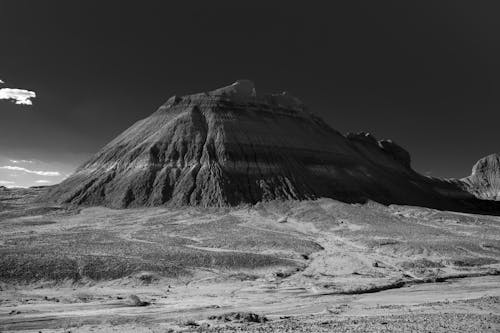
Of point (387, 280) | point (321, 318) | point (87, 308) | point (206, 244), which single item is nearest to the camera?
point (321, 318)

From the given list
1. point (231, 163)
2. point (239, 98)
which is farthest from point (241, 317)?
point (239, 98)

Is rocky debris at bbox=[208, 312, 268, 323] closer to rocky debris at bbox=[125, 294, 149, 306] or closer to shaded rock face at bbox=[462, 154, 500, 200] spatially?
rocky debris at bbox=[125, 294, 149, 306]

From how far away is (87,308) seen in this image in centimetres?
1755

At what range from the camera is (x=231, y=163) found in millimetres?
82875

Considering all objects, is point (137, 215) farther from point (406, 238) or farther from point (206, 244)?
point (406, 238)

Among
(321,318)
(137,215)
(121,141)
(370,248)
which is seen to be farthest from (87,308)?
(121,141)

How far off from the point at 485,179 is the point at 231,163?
137m

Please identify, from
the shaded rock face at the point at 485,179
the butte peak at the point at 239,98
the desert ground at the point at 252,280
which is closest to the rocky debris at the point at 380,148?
the butte peak at the point at 239,98

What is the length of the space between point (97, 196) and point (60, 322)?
6398 centimetres

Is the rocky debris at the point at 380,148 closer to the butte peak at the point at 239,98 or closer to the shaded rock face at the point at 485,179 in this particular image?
the butte peak at the point at 239,98

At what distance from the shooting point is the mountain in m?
75.2

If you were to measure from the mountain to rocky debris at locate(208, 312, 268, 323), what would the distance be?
181 feet

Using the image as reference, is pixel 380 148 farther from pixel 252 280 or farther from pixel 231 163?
pixel 252 280

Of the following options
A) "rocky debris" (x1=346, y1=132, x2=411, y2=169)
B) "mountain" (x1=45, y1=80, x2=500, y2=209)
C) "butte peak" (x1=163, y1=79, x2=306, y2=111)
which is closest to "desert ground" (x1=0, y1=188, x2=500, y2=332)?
"mountain" (x1=45, y1=80, x2=500, y2=209)
